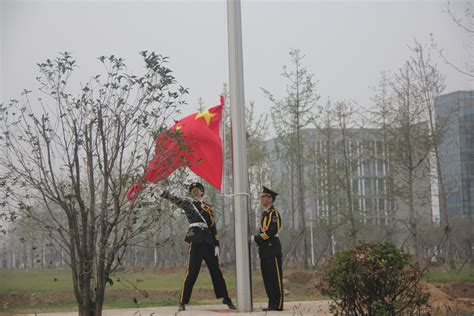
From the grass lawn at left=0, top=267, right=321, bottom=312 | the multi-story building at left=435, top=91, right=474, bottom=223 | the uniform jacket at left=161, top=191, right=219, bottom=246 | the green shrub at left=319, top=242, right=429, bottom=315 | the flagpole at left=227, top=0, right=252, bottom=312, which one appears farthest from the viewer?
the multi-story building at left=435, top=91, right=474, bottom=223

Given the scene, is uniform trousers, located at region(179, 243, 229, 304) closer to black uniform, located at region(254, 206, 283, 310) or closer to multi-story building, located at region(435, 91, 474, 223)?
black uniform, located at region(254, 206, 283, 310)

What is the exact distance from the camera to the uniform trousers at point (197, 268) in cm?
771

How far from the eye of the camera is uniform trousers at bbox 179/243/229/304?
25.3ft

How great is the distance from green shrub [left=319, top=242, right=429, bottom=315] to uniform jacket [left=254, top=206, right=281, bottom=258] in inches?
71.6

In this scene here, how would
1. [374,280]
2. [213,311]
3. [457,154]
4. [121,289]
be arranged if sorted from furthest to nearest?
[457,154]
[121,289]
[213,311]
[374,280]

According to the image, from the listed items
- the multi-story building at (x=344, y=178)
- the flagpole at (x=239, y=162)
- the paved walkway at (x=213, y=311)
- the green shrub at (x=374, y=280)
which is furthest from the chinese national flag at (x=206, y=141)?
the multi-story building at (x=344, y=178)

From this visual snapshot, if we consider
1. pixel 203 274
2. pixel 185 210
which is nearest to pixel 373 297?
pixel 185 210

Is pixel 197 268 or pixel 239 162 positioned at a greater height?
pixel 239 162

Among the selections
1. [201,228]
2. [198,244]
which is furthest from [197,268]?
[201,228]

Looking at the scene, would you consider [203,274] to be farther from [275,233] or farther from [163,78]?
[163,78]

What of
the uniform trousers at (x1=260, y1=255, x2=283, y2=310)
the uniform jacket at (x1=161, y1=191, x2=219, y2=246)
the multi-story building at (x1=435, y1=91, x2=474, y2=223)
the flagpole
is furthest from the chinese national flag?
the multi-story building at (x1=435, y1=91, x2=474, y2=223)

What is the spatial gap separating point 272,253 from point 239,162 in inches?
41.6

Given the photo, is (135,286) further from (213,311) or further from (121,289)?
(121,289)

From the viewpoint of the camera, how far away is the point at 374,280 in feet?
18.9
